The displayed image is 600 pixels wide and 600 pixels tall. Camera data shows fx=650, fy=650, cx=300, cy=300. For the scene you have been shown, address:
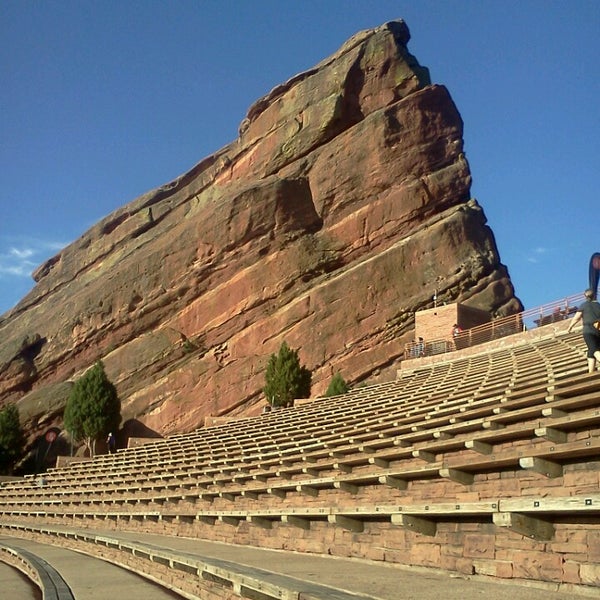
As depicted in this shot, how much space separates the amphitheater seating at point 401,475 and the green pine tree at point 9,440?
18.1m

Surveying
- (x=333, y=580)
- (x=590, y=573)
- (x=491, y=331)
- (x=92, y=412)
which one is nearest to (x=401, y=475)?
(x=333, y=580)

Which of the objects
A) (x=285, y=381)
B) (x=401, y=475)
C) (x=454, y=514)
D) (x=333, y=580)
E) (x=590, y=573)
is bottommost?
(x=333, y=580)

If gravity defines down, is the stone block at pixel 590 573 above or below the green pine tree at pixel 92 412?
below

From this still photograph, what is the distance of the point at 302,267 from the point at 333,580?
135 ft

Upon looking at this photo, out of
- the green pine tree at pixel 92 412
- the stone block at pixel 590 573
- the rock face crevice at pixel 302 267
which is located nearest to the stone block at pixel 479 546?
the stone block at pixel 590 573

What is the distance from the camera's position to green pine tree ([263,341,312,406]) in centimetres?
3309

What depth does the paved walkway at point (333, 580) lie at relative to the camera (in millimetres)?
4879

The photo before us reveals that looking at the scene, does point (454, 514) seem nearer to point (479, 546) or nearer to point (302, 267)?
point (479, 546)

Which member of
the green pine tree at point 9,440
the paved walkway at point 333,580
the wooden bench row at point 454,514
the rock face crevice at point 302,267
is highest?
the rock face crevice at point 302,267

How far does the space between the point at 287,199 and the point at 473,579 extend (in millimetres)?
44151

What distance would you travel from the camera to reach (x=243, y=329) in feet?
151

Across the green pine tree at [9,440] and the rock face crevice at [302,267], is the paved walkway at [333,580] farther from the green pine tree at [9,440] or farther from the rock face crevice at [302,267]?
the rock face crevice at [302,267]

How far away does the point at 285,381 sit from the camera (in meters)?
33.3

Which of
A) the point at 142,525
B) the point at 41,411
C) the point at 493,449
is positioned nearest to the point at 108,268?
the point at 41,411
